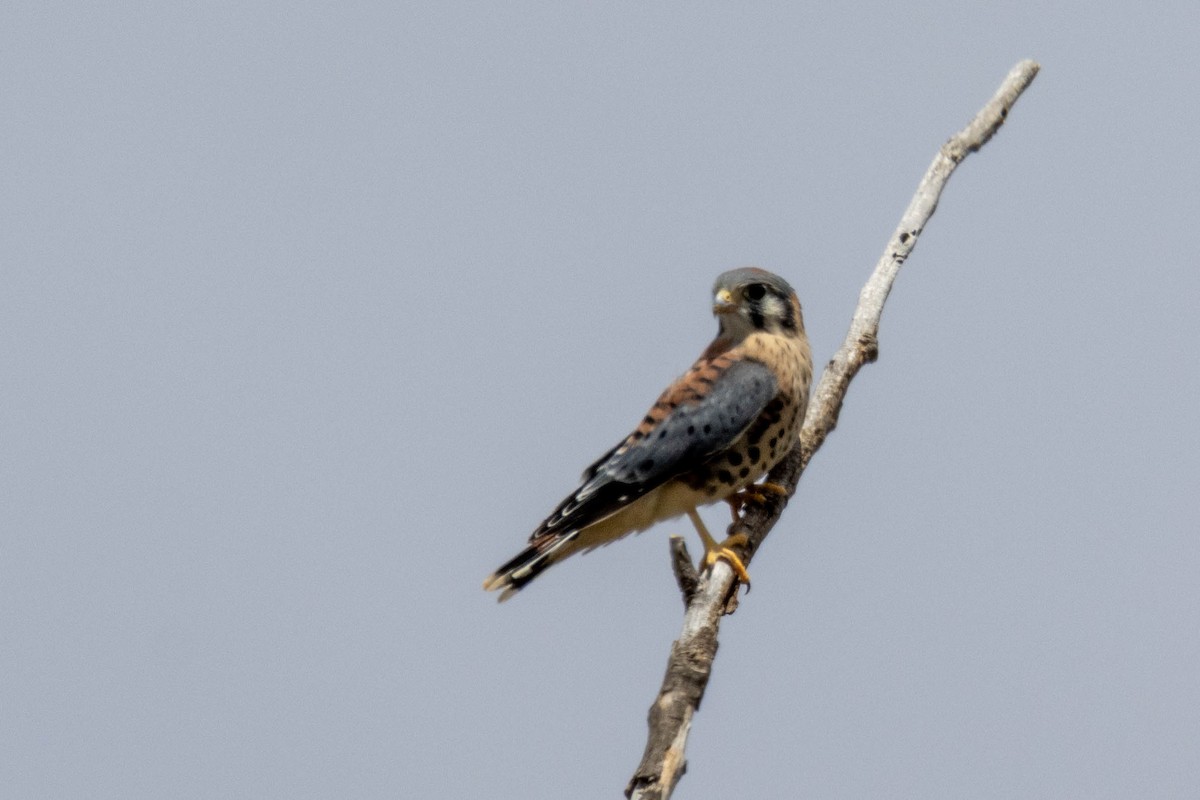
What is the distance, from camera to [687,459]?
590 centimetres

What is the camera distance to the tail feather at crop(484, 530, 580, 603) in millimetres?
5699

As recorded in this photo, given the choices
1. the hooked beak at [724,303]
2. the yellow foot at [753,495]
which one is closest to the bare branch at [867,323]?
the yellow foot at [753,495]

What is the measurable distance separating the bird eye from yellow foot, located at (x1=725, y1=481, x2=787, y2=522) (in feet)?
2.59

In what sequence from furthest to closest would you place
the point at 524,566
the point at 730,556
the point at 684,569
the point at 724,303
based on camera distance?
the point at 724,303 < the point at 524,566 < the point at 730,556 < the point at 684,569

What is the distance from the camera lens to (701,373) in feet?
20.2

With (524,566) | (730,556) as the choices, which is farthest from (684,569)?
(524,566)

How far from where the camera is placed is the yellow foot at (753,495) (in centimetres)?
588

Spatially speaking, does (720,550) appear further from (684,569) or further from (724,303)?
(724,303)

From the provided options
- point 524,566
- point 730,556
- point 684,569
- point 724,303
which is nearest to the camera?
point 684,569

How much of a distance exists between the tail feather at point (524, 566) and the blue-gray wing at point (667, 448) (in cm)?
4

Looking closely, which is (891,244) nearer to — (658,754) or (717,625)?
(717,625)

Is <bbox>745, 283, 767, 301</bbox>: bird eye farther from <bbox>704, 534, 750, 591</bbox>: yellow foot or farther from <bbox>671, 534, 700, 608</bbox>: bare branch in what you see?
<bbox>671, 534, 700, 608</bbox>: bare branch

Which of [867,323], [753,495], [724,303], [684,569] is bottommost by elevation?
[684,569]

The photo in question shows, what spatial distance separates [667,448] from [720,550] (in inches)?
23.5
